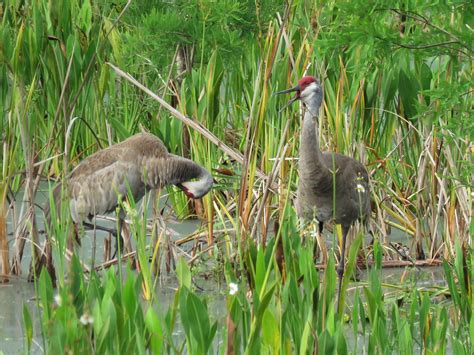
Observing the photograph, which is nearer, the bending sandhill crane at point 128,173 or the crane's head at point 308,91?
the crane's head at point 308,91

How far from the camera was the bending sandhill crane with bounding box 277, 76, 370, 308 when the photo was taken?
5371 millimetres

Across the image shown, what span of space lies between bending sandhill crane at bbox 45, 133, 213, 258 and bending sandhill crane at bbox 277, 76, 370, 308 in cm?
57

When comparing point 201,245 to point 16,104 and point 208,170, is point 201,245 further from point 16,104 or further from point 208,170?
point 16,104

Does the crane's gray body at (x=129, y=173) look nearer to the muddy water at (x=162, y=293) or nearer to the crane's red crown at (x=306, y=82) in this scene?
the muddy water at (x=162, y=293)

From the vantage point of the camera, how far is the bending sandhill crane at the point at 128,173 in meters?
5.96

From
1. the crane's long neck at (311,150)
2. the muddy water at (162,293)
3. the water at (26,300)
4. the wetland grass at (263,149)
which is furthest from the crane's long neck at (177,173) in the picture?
the crane's long neck at (311,150)

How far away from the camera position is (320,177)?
5.53 metres

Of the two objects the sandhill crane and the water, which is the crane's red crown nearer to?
the sandhill crane

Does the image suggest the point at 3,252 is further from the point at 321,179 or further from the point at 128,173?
the point at 321,179

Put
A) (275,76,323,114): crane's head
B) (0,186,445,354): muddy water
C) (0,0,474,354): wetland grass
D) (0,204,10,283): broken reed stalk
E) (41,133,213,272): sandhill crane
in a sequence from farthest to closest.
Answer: (41,133,213,272): sandhill crane, (0,204,10,283): broken reed stalk, (275,76,323,114): crane's head, (0,186,445,354): muddy water, (0,0,474,354): wetland grass

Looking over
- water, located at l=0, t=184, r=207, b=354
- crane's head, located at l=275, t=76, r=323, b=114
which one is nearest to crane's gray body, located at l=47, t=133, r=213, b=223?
water, located at l=0, t=184, r=207, b=354

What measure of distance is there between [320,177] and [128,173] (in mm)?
1100

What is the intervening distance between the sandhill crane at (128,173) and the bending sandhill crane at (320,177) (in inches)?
22.7

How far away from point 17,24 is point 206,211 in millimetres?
1311
